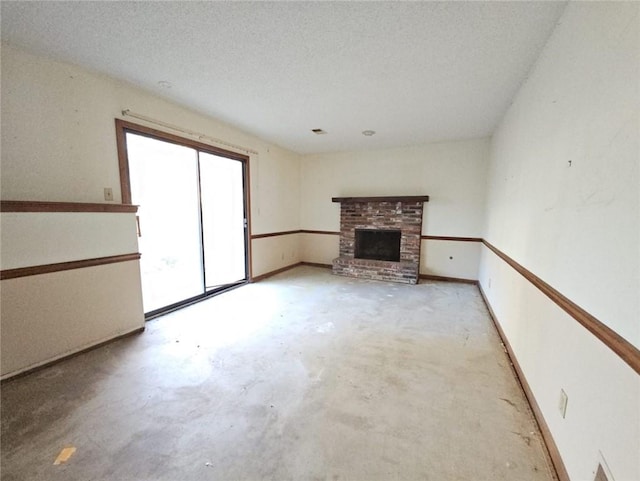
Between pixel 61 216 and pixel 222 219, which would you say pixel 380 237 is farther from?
pixel 61 216

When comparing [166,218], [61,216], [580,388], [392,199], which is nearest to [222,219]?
Answer: [166,218]

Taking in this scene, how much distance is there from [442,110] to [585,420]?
2.99 meters

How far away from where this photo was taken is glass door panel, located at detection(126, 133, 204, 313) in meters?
2.87

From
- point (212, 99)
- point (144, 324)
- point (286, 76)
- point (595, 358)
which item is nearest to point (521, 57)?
point (286, 76)

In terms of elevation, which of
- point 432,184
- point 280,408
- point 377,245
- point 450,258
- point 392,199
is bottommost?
point 280,408

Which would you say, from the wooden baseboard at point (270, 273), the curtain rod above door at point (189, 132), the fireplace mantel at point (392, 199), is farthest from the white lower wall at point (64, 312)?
the fireplace mantel at point (392, 199)

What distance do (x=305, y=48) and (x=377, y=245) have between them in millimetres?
3841

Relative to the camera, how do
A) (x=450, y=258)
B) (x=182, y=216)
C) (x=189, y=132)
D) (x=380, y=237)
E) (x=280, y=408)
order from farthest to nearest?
(x=380, y=237)
(x=450, y=258)
(x=182, y=216)
(x=189, y=132)
(x=280, y=408)

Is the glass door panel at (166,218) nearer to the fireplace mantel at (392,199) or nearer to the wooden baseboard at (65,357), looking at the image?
the wooden baseboard at (65,357)

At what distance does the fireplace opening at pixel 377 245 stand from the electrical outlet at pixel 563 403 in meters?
3.71

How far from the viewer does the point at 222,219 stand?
397cm

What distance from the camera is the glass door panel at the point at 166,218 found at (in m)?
2.87

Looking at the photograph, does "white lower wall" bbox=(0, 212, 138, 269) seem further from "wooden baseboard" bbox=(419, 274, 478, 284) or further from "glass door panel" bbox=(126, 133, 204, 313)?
"wooden baseboard" bbox=(419, 274, 478, 284)

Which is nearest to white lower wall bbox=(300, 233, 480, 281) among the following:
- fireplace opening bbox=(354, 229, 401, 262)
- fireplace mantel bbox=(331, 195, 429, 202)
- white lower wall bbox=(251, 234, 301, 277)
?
fireplace opening bbox=(354, 229, 401, 262)
